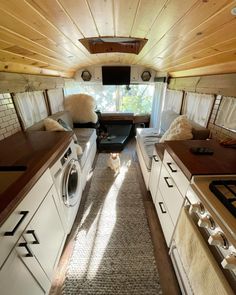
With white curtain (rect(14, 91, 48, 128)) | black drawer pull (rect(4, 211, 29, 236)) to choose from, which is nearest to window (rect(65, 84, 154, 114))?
white curtain (rect(14, 91, 48, 128))

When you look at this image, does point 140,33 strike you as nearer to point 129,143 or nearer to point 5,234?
point 5,234

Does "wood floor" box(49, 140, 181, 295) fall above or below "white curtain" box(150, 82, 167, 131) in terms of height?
below

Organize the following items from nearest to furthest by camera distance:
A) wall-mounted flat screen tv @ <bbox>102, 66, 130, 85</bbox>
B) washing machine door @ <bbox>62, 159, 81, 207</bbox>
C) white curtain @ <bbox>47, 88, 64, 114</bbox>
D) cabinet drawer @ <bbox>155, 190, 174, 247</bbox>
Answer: cabinet drawer @ <bbox>155, 190, 174, 247</bbox> → washing machine door @ <bbox>62, 159, 81, 207</bbox> → white curtain @ <bbox>47, 88, 64, 114</bbox> → wall-mounted flat screen tv @ <bbox>102, 66, 130, 85</bbox>

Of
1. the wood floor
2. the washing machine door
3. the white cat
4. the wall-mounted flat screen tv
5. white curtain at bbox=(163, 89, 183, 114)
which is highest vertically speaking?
the wall-mounted flat screen tv

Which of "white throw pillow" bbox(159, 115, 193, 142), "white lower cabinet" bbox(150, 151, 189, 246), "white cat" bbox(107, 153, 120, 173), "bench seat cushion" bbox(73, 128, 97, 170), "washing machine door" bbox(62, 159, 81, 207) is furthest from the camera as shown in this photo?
"white cat" bbox(107, 153, 120, 173)

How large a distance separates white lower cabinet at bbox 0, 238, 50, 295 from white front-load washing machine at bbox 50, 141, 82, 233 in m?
0.47

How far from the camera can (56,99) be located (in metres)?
3.19

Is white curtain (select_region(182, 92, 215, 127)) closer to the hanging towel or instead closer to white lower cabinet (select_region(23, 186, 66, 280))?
the hanging towel

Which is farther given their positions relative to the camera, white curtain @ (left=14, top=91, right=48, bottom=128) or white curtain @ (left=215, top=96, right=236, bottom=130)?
white curtain @ (left=14, top=91, right=48, bottom=128)

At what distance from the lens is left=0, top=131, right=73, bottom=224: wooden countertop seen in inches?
30.4

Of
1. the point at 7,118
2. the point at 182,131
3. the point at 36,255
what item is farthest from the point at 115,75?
the point at 36,255

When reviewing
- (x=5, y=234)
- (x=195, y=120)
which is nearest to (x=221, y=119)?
(x=195, y=120)

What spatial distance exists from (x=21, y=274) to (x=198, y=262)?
92cm

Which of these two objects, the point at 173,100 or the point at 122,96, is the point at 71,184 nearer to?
the point at 173,100
